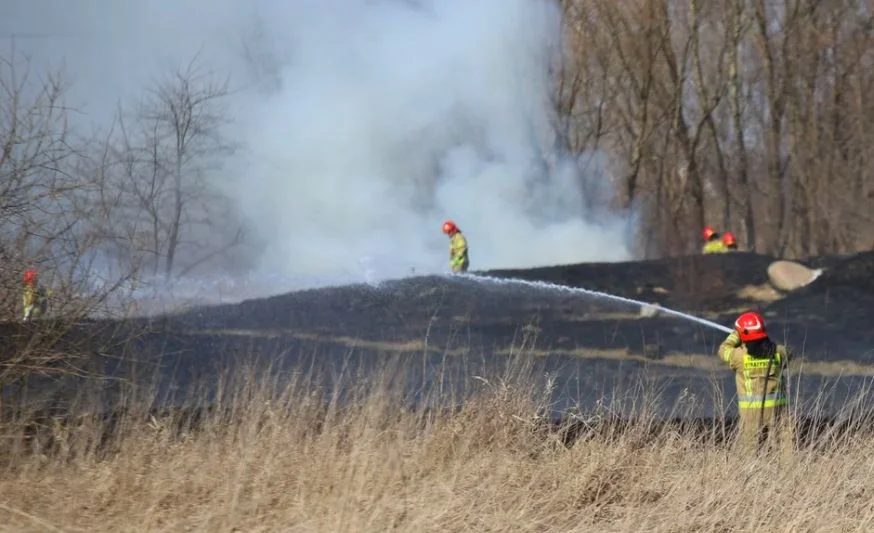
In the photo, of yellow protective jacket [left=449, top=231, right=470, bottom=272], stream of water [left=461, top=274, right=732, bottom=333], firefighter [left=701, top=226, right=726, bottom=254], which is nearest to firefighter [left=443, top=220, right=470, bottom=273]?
yellow protective jacket [left=449, top=231, right=470, bottom=272]

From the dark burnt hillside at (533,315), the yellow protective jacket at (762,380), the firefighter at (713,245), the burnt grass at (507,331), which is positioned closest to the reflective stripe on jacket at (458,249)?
the burnt grass at (507,331)

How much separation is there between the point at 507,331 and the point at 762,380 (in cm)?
640

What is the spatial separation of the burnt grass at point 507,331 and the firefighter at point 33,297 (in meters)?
0.15

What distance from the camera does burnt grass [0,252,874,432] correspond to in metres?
9.14

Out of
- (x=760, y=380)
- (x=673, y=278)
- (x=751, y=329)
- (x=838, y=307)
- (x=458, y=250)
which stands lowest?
(x=760, y=380)

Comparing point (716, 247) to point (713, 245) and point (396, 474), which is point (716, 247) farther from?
point (396, 474)

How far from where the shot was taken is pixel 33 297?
7.63 m

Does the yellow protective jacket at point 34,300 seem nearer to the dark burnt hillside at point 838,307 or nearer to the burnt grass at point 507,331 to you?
the burnt grass at point 507,331

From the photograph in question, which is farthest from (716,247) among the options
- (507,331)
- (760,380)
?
(760,380)

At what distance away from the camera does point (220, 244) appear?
18.5 meters

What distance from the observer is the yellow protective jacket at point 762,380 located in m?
7.91

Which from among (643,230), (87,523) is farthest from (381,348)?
(643,230)

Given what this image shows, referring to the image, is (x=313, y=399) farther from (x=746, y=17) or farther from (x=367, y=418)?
(x=746, y=17)

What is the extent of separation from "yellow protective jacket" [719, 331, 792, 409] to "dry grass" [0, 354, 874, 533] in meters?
0.69
